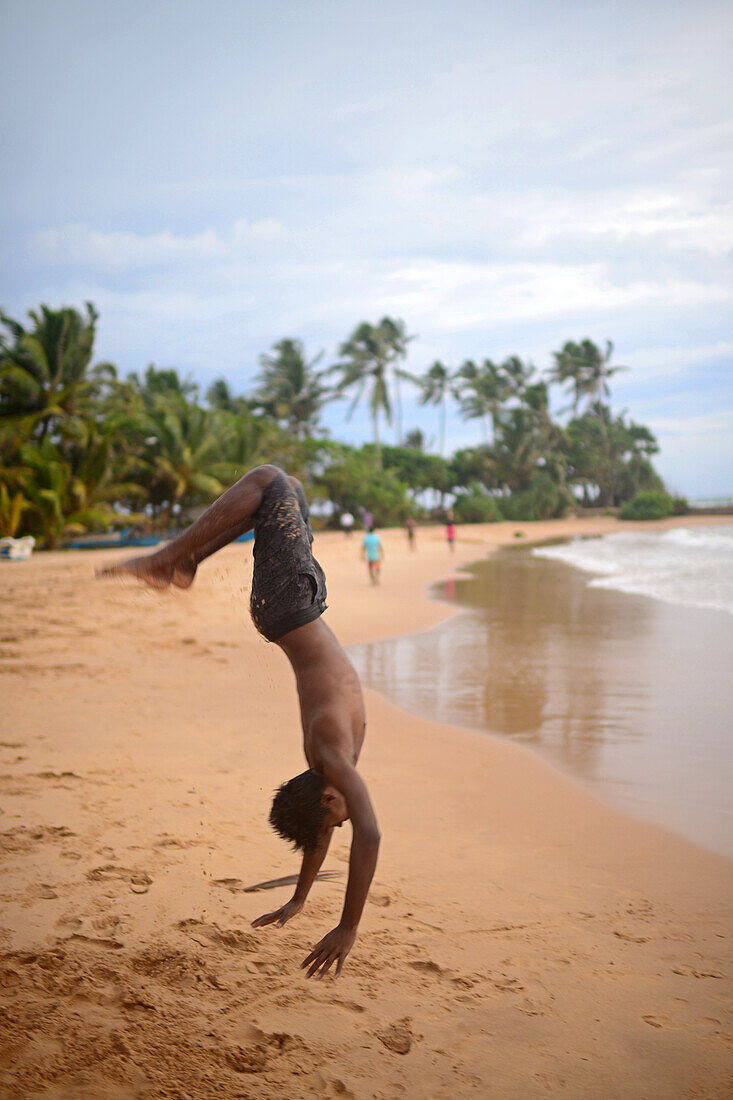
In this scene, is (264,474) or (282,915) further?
(282,915)

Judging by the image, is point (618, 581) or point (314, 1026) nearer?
point (314, 1026)

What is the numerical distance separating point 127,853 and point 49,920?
60 cm

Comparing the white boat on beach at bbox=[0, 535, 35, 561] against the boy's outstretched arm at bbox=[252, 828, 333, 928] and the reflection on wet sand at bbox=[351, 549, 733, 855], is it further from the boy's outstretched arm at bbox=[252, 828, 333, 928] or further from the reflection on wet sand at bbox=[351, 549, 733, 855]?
the boy's outstretched arm at bbox=[252, 828, 333, 928]

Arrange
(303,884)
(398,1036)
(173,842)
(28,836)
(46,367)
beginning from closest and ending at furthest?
(398,1036) → (303,884) → (28,836) → (173,842) → (46,367)

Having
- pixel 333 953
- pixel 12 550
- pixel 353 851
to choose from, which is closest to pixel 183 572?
pixel 353 851

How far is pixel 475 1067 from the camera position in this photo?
2.25 m

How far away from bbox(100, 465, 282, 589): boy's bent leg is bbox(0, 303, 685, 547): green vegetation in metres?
0.42

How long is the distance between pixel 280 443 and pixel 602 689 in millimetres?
32763

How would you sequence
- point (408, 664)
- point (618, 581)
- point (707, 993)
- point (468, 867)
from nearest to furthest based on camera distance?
point (707, 993)
point (468, 867)
point (408, 664)
point (618, 581)

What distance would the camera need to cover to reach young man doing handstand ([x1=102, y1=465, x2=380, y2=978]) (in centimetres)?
213

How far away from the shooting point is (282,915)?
9.05ft

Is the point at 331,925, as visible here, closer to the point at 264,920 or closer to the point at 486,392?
the point at 264,920

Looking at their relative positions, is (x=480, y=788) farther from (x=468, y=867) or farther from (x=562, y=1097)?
(x=562, y=1097)

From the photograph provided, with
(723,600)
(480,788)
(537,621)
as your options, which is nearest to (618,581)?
(723,600)
